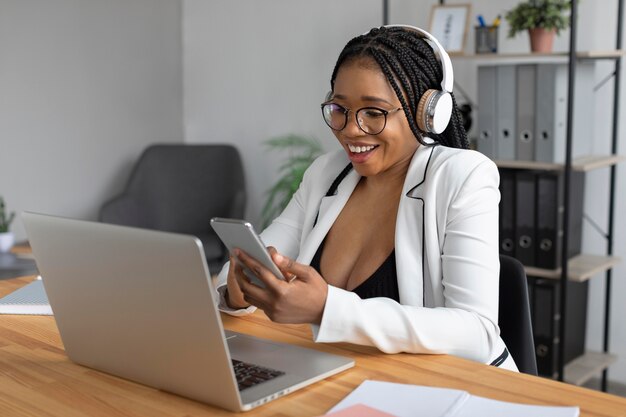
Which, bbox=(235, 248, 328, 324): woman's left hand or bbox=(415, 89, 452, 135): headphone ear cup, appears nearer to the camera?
bbox=(235, 248, 328, 324): woman's left hand

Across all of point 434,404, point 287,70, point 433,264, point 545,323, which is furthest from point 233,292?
point 287,70

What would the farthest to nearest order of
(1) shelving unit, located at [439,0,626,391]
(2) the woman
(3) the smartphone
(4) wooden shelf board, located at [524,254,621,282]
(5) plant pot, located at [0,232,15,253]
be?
(5) plant pot, located at [0,232,15,253] < (4) wooden shelf board, located at [524,254,621,282] < (1) shelving unit, located at [439,0,626,391] < (2) the woman < (3) the smartphone

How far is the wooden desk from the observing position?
1174 millimetres

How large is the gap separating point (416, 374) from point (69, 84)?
320 centimetres

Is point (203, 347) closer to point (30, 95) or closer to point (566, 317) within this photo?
point (566, 317)

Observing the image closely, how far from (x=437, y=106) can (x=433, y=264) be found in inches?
12.3

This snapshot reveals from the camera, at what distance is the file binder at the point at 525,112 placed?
9.80 ft

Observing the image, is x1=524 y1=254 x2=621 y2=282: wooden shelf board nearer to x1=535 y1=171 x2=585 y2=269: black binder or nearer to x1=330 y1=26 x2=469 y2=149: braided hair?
x1=535 y1=171 x2=585 y2=269: black binder

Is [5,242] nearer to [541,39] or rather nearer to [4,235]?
[4,235]

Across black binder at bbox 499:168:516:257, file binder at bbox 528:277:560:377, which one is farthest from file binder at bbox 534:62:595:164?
file binder at bbox 528:277:560:377

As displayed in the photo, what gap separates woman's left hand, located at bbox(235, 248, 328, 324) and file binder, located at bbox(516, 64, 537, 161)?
1850 millimetres

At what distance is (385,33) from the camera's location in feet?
5.87

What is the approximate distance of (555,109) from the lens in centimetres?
295

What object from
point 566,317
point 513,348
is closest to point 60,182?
point 566,317
